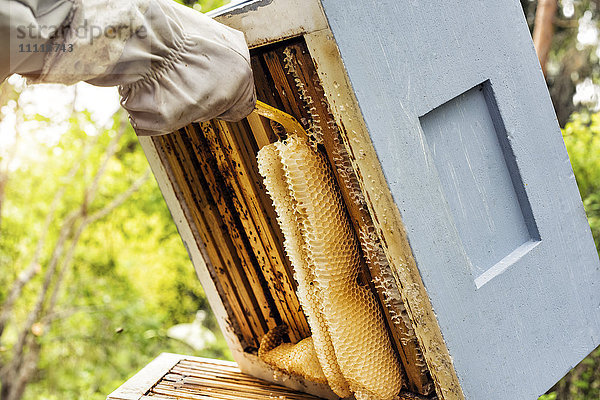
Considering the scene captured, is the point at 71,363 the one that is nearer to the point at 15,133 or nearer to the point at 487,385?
the point at 15,133

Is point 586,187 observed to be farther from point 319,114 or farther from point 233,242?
point 319,114

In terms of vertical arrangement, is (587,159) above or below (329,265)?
below

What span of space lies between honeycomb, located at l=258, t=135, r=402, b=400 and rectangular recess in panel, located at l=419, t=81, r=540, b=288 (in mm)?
201

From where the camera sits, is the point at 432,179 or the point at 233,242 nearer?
the point at 432,179

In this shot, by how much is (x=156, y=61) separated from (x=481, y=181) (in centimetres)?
64

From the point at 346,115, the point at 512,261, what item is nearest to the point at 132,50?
the point at 346,115

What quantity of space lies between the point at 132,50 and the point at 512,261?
0.78m

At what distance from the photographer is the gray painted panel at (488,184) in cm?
94

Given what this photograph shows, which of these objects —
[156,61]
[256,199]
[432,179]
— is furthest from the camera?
[256,199]

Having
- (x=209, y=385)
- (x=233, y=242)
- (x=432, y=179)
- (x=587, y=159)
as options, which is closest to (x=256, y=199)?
(x=233, y=242)

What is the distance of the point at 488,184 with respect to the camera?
43.8 inches

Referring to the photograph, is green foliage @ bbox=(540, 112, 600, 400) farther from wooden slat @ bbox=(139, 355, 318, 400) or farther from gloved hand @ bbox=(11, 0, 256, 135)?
gloved hand @ bbox=(11, 0, 256, 135)

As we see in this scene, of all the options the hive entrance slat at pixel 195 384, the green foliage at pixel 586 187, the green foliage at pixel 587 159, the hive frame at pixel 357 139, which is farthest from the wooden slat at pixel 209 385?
the green foliage at pixel 587 159

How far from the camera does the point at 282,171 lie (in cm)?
109
